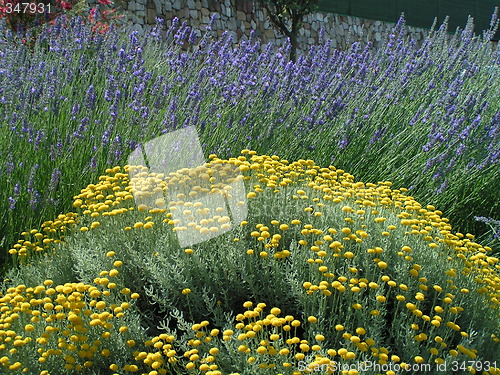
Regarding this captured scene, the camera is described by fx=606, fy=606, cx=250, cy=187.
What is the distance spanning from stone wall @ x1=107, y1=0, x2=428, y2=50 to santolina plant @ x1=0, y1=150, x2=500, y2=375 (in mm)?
6439

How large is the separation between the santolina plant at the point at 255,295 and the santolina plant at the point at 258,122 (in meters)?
1.05

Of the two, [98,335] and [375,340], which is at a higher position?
[375,340]

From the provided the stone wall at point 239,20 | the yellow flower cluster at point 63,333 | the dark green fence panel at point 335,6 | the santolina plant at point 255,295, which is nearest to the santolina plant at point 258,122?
the santolina plant at point 255,295

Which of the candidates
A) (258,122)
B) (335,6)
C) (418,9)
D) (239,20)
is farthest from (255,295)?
(418,9)

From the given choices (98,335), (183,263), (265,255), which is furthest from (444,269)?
(98,335)

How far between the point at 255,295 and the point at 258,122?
97.7 inches

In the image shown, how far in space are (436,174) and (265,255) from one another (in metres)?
2.34

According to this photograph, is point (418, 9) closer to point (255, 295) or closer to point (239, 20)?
point (239, 20)

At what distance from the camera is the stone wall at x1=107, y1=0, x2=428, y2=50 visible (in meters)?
11.6

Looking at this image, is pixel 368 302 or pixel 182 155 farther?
pixel 182 155

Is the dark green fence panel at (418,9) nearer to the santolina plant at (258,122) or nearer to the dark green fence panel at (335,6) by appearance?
the dark green fence panel at (335,6)

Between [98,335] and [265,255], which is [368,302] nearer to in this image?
[265,255]

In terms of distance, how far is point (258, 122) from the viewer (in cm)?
482

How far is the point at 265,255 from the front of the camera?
247cm
